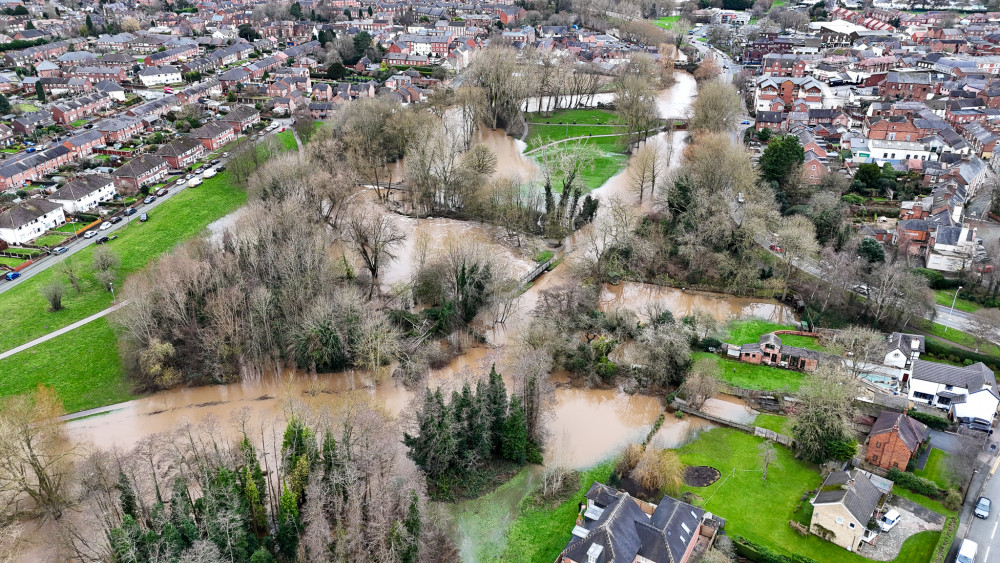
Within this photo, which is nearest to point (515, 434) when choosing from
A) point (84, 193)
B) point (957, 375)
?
point (957, 375)

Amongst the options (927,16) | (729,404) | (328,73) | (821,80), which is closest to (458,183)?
(729,404)

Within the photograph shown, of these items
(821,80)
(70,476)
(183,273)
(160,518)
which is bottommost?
(70,476)

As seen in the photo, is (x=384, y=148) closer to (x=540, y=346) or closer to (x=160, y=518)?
(x=540, y=346)

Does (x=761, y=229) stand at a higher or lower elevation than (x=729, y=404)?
higher

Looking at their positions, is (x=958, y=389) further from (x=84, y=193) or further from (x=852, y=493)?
(x=84, y=193)

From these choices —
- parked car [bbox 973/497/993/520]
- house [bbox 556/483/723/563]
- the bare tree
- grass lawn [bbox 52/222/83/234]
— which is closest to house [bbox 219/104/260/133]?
grass lawn [bbox 52/222/83/234]

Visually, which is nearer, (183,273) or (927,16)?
(183,273)

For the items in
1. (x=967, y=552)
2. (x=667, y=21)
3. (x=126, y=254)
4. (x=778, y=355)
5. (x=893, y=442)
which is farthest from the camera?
(x=667, y=21)

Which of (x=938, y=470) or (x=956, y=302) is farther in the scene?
(x=956, y=302)
